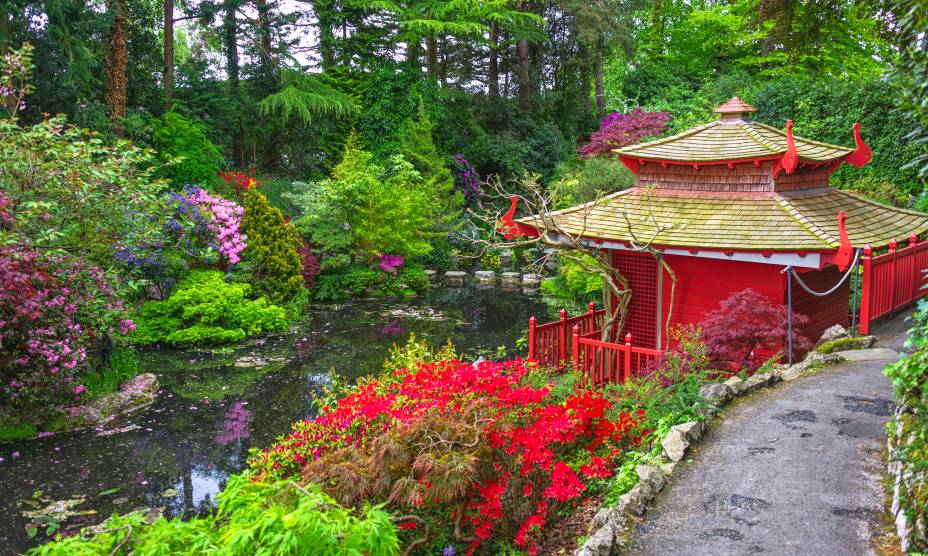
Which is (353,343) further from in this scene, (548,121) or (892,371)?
(548,121)

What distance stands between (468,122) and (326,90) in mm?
6270

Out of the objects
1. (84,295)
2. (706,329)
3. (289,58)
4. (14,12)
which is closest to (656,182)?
(706,329)

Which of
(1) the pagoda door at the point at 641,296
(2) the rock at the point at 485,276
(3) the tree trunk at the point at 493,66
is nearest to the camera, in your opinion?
(1) the pagoda door at the point at 641,296

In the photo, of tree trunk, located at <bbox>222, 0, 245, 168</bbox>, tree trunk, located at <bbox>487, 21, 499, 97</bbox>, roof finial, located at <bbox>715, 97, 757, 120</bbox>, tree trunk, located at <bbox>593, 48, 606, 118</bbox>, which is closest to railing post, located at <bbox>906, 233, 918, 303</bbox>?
roof finial, located at <bbox>715, 97, 757, 120</bbox>

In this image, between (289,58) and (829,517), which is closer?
(829,517)

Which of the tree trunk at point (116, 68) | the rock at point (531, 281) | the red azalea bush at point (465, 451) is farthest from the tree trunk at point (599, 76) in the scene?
the red azalea bush at point (465, 451)

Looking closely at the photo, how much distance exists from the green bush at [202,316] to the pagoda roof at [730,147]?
9.57 m

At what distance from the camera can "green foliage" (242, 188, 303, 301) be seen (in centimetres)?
1928

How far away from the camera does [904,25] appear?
4914 millimetres

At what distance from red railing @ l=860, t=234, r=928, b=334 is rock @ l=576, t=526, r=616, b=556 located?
747cm

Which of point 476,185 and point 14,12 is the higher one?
point 14,12

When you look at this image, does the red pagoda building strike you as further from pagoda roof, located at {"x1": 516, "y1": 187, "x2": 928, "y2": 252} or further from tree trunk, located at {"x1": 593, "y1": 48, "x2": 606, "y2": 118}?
tree trunk, located at {"x1": 593, "y1": 48, "x2": 606, "y2": 118}

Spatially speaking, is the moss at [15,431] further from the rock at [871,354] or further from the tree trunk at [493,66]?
the tree trunk at [493,66]

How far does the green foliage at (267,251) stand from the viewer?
19281 mm
